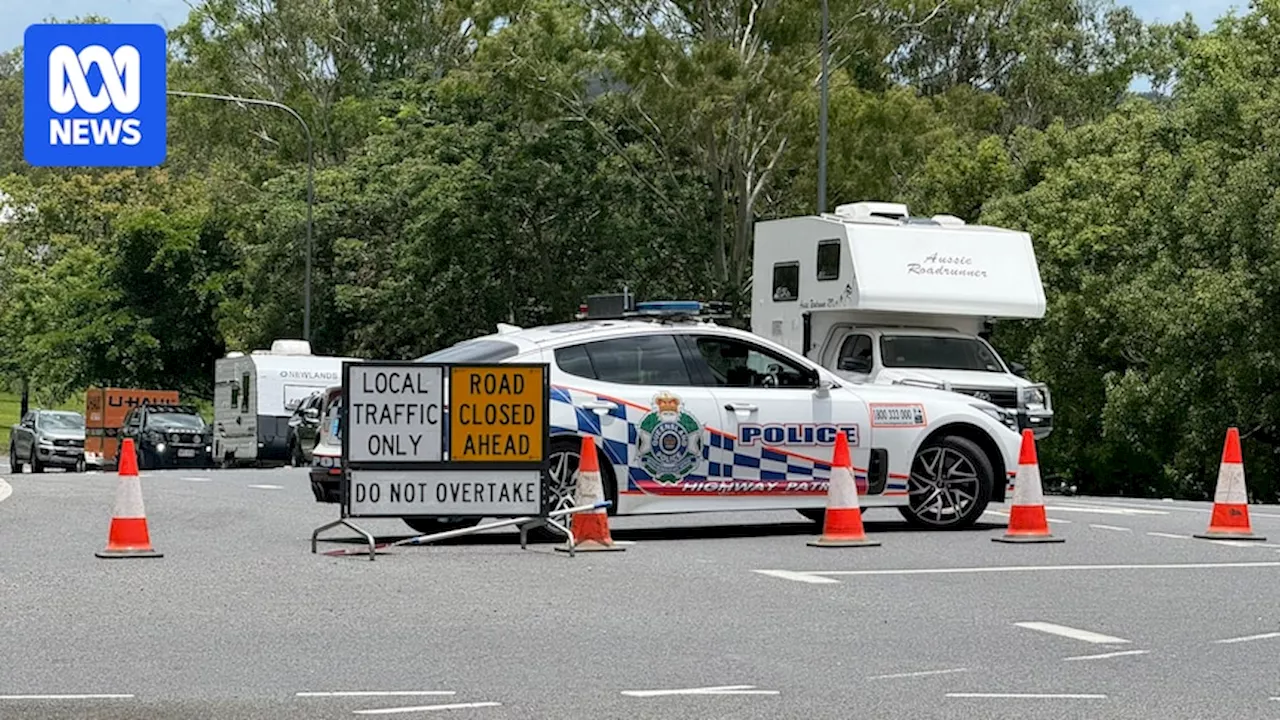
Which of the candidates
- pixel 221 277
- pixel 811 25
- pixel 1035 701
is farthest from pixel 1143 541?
pixel 221 277

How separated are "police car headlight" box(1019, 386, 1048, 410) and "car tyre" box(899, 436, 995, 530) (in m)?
9.01

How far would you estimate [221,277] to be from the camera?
71.7m

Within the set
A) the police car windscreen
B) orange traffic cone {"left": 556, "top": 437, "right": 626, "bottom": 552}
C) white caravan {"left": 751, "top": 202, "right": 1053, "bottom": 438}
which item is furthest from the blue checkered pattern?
the police car windscreen

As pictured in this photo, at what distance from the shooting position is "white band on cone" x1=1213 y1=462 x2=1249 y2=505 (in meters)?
16.0

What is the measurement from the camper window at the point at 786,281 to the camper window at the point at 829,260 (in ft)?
2.12

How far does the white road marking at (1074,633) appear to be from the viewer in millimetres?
10227

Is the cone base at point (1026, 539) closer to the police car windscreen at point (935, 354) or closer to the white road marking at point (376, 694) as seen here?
the white road marking at point (376, 694)

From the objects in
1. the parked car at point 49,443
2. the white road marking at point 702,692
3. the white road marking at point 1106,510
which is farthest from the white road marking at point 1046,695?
the parked car at point 49,443

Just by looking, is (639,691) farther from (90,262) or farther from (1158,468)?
(90,262)

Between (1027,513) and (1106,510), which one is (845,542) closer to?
(1027,513)

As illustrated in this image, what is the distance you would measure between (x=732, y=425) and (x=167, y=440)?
3226cm

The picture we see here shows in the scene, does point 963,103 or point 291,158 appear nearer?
point 963,103

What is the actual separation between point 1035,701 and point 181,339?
2613 inches

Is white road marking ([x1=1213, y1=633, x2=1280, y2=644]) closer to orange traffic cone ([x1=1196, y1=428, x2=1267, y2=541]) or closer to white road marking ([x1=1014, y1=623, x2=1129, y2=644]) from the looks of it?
white road marking ([x1=1014, y1=623, x2=1129, y2=644])
